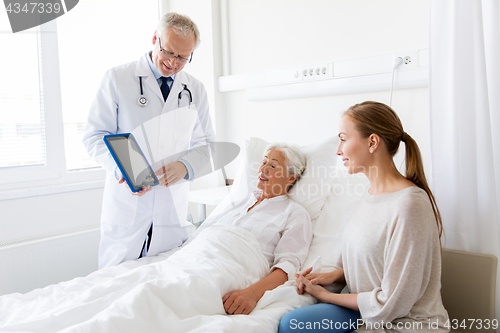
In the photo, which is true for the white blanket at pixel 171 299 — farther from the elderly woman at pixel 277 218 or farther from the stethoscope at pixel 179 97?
the stethoscope at pixel 179 97

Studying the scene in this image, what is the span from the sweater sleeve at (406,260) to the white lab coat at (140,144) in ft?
3.29

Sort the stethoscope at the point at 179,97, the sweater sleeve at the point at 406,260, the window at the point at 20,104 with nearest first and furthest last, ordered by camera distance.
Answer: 1. the sweater sleeve at the point at 406,260
2. the stethoscope at the point at 179,97
3. the window at the point at 20,104

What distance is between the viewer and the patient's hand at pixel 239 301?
1.23 metres

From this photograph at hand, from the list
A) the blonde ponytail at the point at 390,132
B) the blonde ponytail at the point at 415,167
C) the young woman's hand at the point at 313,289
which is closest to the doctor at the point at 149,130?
the young woman's hand at the point at 313,289

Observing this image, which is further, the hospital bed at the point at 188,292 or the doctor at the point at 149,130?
→ the doctor at the point at 149,130

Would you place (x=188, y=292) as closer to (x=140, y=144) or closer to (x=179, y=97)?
(x=140, y=144)

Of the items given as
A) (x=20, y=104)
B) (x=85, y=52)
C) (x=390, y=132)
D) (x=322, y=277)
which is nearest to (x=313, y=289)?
(x=322, y=277)

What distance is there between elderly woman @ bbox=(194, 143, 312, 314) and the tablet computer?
0.44m

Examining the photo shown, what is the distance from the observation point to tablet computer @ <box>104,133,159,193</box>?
5.00 feet

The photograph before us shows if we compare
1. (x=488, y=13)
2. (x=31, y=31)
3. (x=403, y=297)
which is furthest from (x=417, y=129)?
(x=31, y=31)

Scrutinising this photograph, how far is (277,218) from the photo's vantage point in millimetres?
1700

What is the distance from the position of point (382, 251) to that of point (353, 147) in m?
0.35

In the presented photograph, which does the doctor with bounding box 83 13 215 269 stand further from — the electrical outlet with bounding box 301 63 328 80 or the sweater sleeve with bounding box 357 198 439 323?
the sweater sleeve with bounding box 357 198 439 323

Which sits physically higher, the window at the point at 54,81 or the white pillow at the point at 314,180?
the window at the point at 54,81
